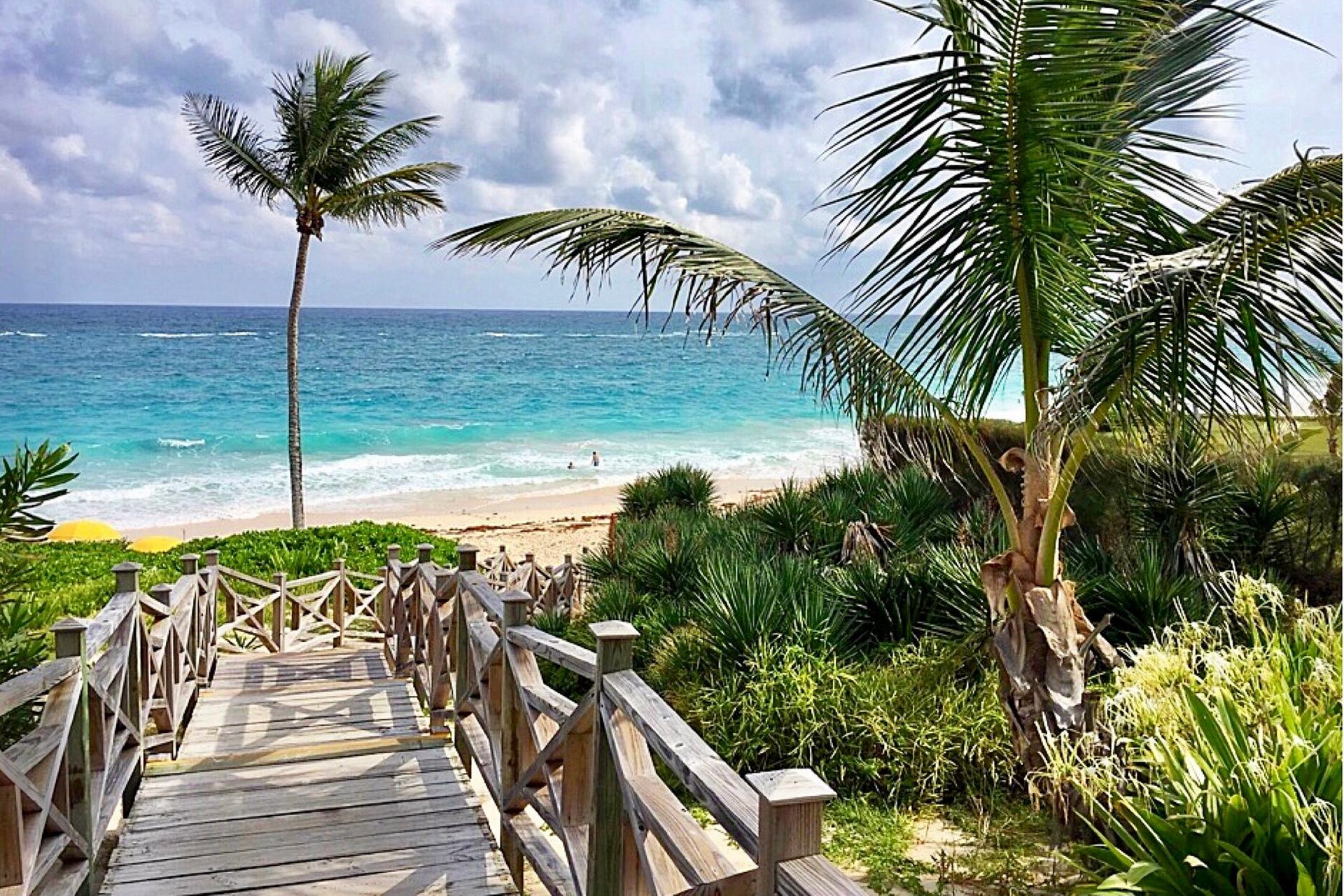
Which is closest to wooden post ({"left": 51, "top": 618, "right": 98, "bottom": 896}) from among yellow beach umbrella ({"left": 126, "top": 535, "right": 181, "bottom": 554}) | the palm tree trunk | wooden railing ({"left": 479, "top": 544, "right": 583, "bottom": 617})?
wooden railing ({"left": 479, "top": 544, "right": 583, "bottom": 617})

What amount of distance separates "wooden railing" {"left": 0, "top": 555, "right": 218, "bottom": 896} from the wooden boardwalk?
183 millimetres

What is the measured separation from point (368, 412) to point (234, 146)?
89.4ft

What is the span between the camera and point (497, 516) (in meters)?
23.1

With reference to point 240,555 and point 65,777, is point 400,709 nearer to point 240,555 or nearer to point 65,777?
point 65,777

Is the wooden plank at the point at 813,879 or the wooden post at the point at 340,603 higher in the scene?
the wooden plank at the point at 813,879

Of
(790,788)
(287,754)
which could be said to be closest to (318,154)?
(287,754)

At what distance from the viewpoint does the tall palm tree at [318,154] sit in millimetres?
15781

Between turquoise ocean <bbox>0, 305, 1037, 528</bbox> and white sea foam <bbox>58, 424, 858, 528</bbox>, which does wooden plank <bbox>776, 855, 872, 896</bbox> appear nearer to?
turquoise ocean <bbox>0, 305, 1037, 528</bbox>

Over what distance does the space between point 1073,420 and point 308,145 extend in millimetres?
15216

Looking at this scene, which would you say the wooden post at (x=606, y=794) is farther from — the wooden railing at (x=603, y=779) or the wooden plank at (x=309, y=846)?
the wooden plank at (x=309, y=846)

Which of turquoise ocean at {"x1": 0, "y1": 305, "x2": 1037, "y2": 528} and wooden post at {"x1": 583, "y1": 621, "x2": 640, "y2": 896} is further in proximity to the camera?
turquoise ocean at {"x1": 0, "y1": 305, "x2": 1037, "y2": 528}

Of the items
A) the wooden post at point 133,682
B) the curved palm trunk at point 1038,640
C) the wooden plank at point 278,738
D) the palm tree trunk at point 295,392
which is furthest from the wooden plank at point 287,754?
the palm tree trunk at point 295,392

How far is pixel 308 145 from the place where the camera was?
1588 cm

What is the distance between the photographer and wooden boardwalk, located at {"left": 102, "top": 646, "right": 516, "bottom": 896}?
3.37 m
